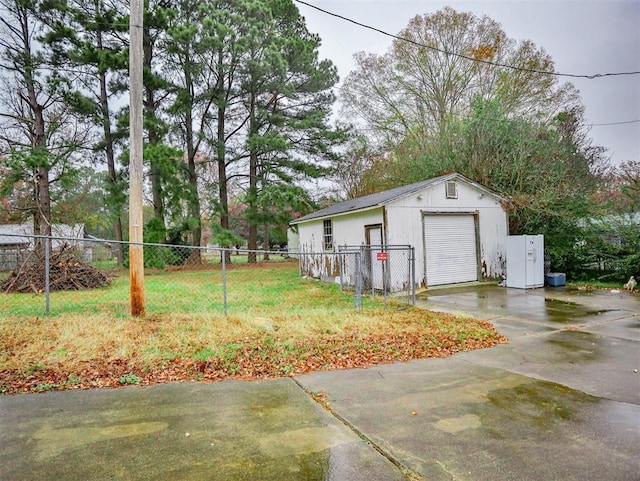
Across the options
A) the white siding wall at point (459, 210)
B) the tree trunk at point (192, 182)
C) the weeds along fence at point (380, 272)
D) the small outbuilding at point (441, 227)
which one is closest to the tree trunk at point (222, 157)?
A: the tree trunk at point (192, 182)

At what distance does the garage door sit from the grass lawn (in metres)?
3.77

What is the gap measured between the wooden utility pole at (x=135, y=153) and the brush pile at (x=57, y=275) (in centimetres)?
685

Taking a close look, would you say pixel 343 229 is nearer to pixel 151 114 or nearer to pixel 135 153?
pixel 135 153

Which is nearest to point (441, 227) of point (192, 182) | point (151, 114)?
point (151, 114)

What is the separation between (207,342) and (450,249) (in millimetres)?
8566

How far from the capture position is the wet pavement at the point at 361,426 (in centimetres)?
235

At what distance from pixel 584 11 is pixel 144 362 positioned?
15181 millimetres

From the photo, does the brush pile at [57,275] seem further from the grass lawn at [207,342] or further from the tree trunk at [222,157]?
the tree trunk at [222,157]

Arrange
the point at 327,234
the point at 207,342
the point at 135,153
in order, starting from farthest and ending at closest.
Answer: the point at 327,234 → the point at 135,153 → the point at 207,342

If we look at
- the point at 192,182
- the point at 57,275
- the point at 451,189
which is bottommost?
the point at 57,275

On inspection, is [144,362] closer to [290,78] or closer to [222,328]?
[222,328]

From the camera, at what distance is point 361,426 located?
293cm

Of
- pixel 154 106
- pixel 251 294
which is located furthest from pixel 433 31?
pixel 251 294

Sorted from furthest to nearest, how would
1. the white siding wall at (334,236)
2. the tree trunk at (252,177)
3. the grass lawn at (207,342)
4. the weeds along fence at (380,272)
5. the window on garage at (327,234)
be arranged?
the tree trunk at (252,177) → the window on garage at (327,234) → the white siding wall at (334,236) → the weeds along fence at (380,272) → the grass lawn at (207,342)
